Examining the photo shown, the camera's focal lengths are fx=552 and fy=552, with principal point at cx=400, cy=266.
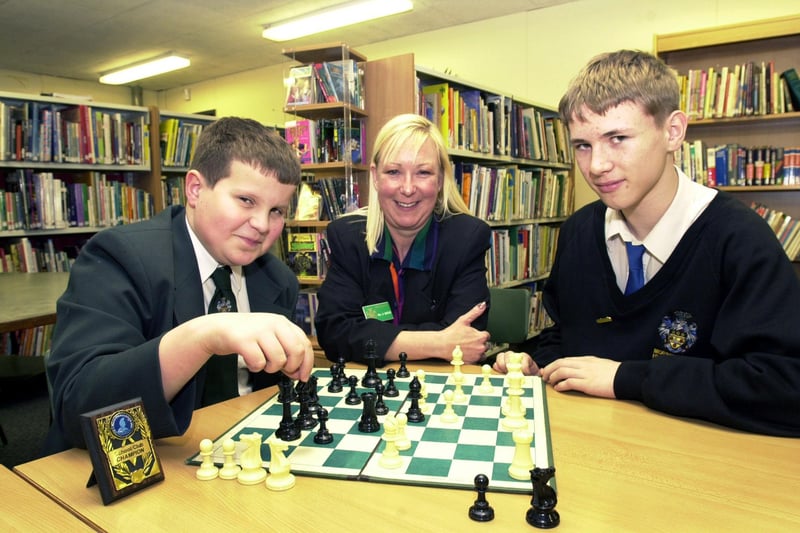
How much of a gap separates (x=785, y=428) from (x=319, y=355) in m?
2.37

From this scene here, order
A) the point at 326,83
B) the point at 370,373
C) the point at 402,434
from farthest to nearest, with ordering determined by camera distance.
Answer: the point at 326,83
the point at 370,373
the point at 402,434

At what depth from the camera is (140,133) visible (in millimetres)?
5441

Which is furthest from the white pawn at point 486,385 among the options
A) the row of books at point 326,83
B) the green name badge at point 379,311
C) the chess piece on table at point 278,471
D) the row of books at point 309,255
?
the row of books at point 326,83

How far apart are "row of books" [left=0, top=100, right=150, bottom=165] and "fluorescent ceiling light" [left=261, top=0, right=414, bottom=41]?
241 centimetres

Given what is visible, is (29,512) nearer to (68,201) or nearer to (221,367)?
(221,367)

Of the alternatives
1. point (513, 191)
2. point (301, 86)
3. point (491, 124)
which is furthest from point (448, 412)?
point (513, 191)

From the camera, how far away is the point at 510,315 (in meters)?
2.52

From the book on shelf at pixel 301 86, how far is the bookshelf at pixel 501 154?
1.26ft

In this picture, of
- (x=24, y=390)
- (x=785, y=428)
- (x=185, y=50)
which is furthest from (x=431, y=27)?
(x=785, y=428)

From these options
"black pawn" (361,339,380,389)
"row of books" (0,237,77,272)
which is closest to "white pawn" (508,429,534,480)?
"black pawn" (361,339,380,389)

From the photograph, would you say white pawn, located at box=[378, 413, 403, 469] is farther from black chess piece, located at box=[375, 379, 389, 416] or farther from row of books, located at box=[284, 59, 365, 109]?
row of books, located at box=[284, 59, 365, 109]

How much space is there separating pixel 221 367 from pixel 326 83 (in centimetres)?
242

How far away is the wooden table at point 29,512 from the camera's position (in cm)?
86

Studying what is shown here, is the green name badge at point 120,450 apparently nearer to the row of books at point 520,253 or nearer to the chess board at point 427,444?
the chess board at point 427,444
